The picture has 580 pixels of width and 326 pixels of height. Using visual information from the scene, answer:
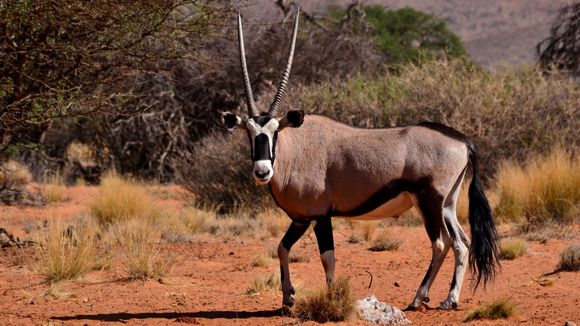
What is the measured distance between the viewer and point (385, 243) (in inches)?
454

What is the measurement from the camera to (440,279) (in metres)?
9.73

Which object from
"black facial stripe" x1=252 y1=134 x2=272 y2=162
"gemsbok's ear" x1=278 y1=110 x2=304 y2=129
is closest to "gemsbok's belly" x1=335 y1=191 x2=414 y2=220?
"gemsbok's ear" x1=278 y1=110 x2=304 y2=129

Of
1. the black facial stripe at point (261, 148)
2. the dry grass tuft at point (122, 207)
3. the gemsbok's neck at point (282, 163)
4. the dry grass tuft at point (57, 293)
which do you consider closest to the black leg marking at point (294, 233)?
the gemsbok's neck at point (282, 163)

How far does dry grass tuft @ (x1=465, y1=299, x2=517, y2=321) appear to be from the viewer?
25.3 ft

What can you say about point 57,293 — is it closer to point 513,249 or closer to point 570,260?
point 513,249

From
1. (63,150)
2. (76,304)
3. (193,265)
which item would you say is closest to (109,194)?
(193,265)

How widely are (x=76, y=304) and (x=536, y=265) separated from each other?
4.83 meters

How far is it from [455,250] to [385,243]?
10.8 ft

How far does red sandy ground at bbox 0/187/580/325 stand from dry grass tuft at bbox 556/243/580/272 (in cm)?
13

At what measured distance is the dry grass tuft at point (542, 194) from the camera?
12.8 metres

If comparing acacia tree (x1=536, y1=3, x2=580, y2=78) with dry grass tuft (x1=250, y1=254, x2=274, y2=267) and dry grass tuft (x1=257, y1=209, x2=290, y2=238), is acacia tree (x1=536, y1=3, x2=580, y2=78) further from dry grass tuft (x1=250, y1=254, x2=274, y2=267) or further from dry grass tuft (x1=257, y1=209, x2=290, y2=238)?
dry grass tuft (x1=250, y1=254, x2=274, y2=267)

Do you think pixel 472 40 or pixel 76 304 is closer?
pixel 76 304

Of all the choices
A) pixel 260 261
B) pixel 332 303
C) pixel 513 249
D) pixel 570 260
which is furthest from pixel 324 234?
pixel 513 249

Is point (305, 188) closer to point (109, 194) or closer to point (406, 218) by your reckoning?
point (406, 218)
